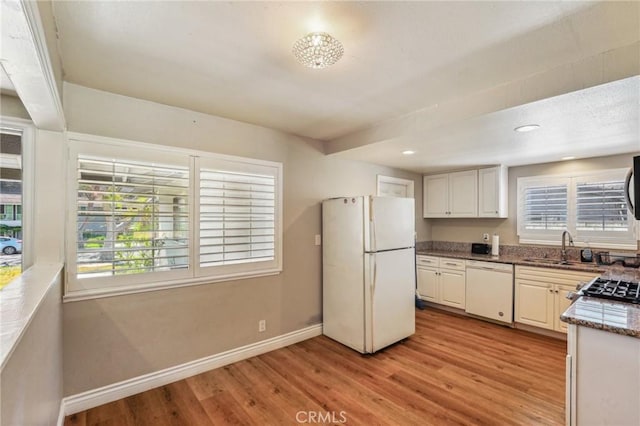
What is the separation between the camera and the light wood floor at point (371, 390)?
2074mm

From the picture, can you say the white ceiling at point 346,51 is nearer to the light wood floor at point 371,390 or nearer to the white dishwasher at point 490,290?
the white dishwasher at point 490,290

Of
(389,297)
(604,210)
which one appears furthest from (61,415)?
(604,210)

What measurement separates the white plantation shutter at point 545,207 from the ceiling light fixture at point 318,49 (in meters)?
3.93

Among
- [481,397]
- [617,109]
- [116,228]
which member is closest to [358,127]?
[617,109]

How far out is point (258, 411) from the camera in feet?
7.04

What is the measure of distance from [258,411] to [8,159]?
2421 mm

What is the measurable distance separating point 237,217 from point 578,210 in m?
4.22

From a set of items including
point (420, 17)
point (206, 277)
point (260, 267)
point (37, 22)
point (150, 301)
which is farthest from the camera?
point (260, 267)

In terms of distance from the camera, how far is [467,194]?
4555mm

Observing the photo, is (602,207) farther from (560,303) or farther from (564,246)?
(560,303)

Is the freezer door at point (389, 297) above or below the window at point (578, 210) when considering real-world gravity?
below

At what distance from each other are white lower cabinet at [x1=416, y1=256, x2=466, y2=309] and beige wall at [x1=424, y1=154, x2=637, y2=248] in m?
0.79

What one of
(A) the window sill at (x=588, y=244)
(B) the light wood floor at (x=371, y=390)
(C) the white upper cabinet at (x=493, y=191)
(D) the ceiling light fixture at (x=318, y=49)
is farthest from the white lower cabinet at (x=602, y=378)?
(C) the white upper cabinet at (x=493, y=191)

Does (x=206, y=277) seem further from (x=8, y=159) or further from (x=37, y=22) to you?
(x=37, y=22)
